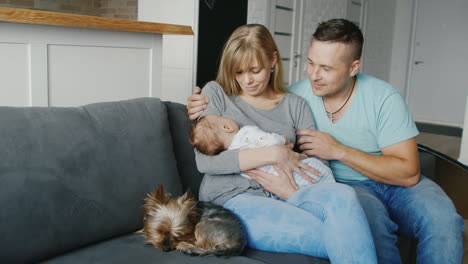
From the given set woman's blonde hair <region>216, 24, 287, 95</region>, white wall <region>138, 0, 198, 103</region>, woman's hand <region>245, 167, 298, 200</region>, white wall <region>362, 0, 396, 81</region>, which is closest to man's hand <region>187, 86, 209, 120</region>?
woman's blonde hair <region>216, 24, 287, 95</region>

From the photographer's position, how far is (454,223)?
168cm

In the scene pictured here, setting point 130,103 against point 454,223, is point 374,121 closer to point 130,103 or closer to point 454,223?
point 454,223

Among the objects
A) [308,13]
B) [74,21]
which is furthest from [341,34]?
[308,13]

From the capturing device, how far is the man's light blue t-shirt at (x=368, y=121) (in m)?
1.86

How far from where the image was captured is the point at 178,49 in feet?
13.9

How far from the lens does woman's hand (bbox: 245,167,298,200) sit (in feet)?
5.50

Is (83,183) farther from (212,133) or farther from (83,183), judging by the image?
(212,133)

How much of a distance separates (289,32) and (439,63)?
10.7 ft

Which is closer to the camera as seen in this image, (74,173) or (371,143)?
(74,173)

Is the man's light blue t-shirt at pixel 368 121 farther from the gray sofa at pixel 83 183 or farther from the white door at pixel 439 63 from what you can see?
the white door at pixel 439 63

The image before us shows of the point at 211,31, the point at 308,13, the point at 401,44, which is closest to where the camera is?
the point at 211,31

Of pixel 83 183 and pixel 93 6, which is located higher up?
pixel 93 6

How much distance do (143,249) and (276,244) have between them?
0.44 meters

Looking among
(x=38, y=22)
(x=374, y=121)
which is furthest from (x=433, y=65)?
(x=38, y=22)
